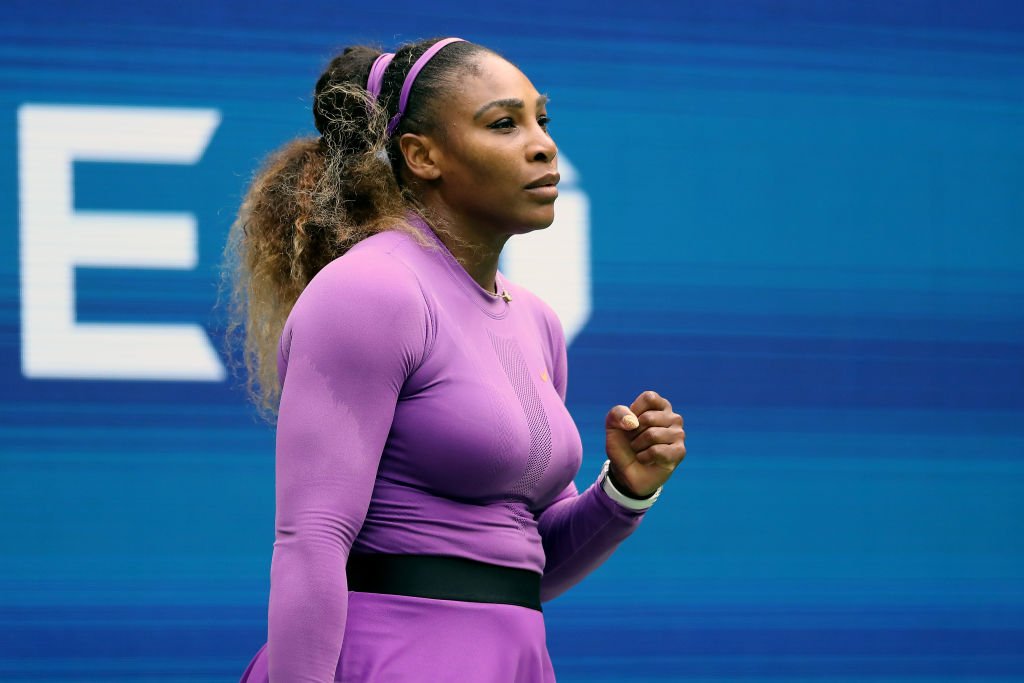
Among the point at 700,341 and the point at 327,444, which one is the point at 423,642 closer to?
the point at 327,444

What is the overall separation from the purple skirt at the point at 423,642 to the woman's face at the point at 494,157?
39 centimetres

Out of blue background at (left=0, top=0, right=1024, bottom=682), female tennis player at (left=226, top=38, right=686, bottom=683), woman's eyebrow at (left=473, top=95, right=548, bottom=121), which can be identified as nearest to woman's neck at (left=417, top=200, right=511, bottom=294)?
female tennis player at (left=226, top=38, right=686, bottom=683)

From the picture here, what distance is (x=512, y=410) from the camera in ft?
4.19

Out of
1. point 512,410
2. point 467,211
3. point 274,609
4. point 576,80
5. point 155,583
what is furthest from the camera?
point 576,80

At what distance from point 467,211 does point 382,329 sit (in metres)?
0.23

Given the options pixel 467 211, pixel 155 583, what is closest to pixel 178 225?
pixel 155 583

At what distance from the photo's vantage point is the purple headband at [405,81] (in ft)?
4.61

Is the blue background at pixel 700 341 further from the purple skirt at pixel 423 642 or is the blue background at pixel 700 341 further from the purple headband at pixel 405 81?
the purple skirt at pixel 423 642

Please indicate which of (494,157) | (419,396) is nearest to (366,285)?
(419,396)

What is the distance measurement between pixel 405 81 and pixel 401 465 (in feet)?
1.36

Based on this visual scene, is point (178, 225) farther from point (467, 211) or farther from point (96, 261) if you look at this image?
point (467, 211)

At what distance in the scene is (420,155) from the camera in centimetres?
140

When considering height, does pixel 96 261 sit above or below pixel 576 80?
below

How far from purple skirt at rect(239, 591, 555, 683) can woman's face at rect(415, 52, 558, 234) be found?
0.39 m
